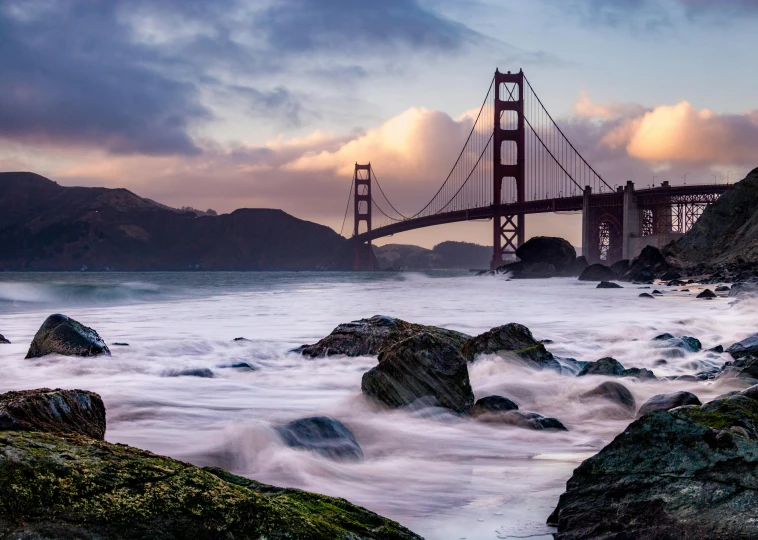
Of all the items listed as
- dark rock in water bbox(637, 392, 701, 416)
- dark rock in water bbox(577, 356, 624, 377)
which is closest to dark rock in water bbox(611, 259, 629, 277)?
dark rock in water bbox(577, 356, 624, 377)

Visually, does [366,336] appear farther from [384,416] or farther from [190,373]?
[384,416]

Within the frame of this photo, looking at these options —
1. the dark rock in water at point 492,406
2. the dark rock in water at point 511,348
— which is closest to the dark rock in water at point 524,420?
the dark rock in water at point 492,406

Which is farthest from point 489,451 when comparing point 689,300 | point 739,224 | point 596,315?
point 739,224

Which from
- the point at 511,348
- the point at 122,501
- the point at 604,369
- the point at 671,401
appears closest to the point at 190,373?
the point at 511,348

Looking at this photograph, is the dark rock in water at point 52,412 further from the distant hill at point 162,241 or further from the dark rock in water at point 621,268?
the distant hill at point 162,241

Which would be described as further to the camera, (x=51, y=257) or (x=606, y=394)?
(x=51, y=257)

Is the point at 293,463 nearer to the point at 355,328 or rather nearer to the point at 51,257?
the point at 355,328
